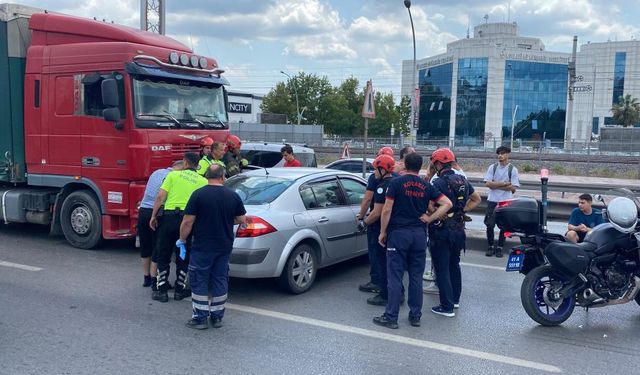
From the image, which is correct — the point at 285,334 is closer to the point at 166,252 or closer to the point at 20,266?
the point at 166,252

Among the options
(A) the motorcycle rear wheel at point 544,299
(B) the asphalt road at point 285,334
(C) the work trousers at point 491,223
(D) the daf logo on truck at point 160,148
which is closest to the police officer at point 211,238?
(B) the asphalt road at point 285,334

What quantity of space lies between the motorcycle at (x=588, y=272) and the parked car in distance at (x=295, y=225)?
2206mm

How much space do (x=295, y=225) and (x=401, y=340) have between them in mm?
1887

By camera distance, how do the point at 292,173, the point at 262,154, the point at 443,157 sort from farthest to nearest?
the point at 262,154
the point at 292,173
the point at 443,157

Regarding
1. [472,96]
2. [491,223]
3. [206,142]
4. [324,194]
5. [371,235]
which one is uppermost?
[472,96]

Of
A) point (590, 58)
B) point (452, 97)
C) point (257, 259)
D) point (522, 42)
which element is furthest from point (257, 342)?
point (590, 58)

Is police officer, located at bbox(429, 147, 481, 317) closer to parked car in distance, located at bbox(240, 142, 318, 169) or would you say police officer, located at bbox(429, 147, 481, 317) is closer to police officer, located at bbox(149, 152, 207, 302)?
police officer, located at bbox(149, 152, 207, 302)

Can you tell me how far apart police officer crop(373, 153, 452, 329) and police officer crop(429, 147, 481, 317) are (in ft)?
1.08

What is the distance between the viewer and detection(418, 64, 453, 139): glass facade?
291 ft

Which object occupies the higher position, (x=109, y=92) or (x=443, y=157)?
(x=109, y=92)

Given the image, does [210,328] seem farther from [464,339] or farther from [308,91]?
[308,91]

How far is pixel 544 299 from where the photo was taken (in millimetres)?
5914

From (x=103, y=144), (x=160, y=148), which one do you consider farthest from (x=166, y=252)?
(x=103, y=144)

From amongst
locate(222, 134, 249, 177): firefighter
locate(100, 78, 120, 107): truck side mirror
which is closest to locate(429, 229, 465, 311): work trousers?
locate(222, 134, 249, 177): firefighter
